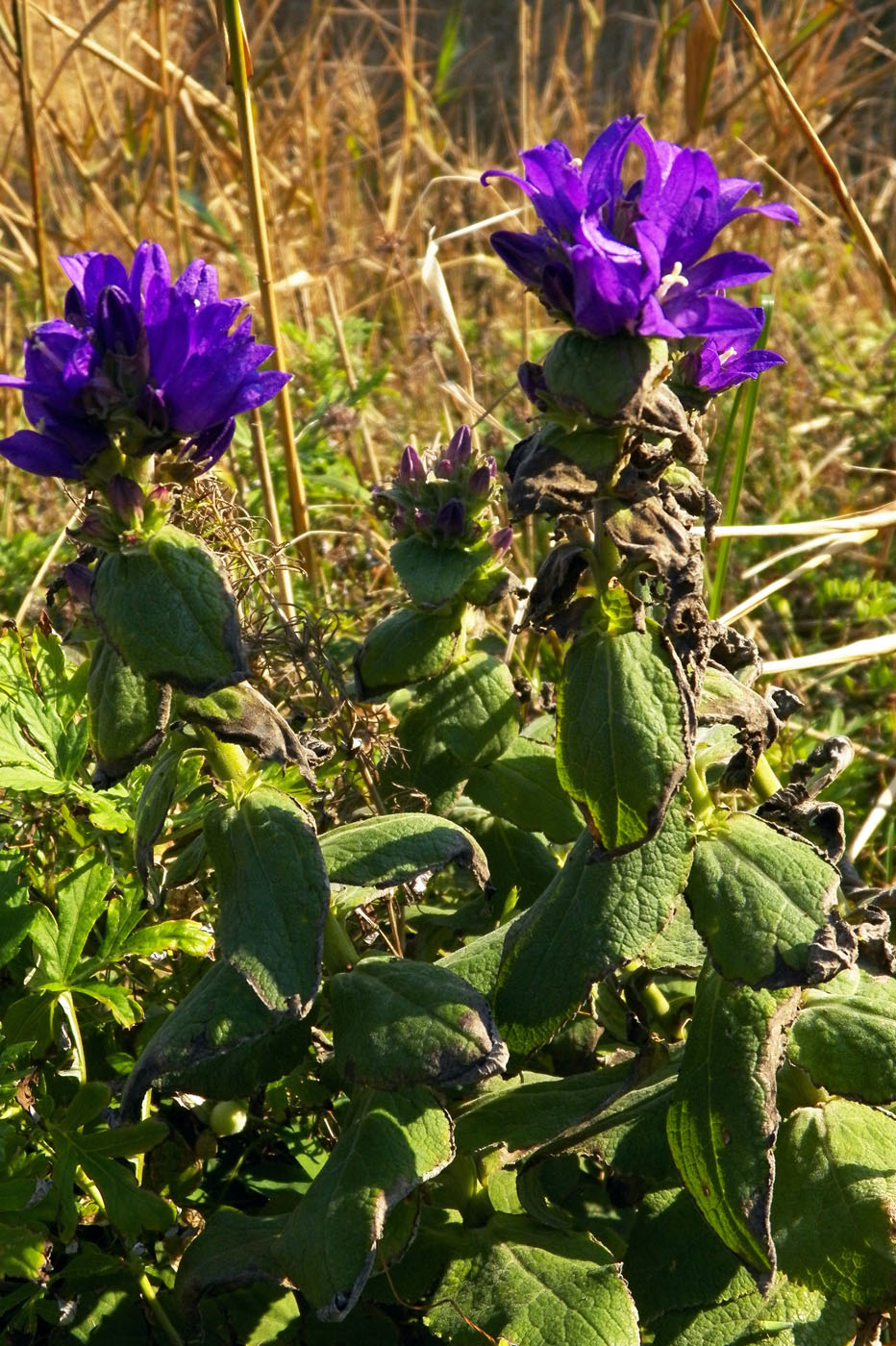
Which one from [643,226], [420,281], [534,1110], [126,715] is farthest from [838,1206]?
[420,281]

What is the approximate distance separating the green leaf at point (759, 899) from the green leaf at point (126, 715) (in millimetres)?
581

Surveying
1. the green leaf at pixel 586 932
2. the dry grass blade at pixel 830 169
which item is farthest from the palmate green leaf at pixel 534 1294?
the dry grass blade at pixel 830 169

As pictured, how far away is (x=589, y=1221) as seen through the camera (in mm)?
1738

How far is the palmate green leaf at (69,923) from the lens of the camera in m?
1.51

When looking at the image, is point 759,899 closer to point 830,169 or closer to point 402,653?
point 402,653

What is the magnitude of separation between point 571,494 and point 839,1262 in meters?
0.89

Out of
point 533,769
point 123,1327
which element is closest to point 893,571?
point 533,769

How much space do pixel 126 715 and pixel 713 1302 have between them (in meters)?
0.92

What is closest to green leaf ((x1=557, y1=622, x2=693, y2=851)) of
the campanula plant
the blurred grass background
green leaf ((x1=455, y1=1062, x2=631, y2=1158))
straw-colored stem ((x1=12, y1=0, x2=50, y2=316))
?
the campanula plant

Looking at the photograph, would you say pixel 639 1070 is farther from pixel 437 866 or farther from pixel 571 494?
pixel 571 494

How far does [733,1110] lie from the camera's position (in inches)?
53.3

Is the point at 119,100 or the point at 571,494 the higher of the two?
the point at 119,100

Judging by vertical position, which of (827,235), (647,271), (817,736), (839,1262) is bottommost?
(839,1262)

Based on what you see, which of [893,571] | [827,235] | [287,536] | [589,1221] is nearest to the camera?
[589,1221]
